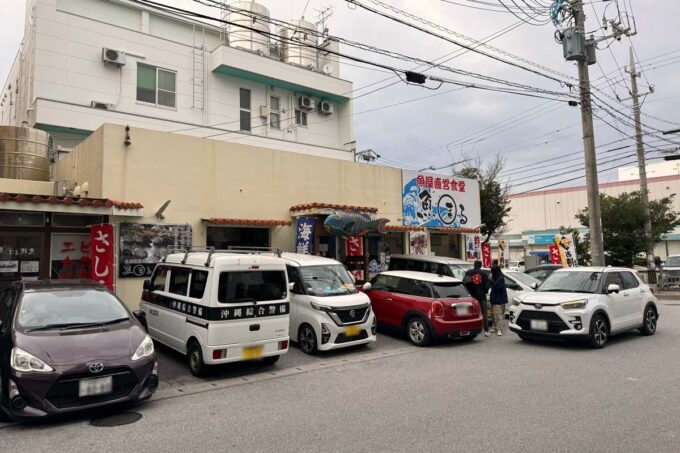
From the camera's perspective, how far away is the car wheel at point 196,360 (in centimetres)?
718

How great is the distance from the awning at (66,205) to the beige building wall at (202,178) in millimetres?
815

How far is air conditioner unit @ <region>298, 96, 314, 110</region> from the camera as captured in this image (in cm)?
2292

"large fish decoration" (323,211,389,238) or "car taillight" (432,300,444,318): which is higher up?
"large fish decoration" (323,211,389,238)

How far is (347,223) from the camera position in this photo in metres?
12.7

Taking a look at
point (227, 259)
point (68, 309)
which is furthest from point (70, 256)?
point (227, 259)

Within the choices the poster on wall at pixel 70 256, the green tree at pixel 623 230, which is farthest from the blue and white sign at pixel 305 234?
the green tree at pixel 623 230

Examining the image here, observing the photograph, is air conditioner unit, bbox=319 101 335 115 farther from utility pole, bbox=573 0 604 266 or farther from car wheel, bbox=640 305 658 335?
car wheel, bbox=640 305 658 335

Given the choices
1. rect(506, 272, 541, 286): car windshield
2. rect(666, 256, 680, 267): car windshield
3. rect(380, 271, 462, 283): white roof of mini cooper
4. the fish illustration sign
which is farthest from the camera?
rect(666, 256, 680, 267): car windshield

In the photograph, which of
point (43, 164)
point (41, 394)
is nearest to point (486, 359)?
point (41, 394)

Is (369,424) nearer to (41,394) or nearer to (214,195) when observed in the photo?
(41,394)

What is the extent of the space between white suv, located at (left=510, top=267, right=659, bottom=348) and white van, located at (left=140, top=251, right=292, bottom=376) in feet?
17.5

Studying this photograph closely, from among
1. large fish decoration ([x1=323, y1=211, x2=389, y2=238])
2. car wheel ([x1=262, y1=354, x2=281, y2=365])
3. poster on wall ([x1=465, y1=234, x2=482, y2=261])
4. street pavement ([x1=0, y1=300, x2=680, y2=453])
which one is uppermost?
large fish decoration ([x1=323, y1=211, x2=389, y2=238])

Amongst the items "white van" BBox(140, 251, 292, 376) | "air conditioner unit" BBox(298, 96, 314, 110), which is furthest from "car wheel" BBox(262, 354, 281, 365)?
"air conditioner unit" BBox(298, 96, 314, 110)

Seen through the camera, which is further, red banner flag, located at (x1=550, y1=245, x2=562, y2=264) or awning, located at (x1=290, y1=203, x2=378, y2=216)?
red banner flag, located at (x1=550, y1=245, x2=562, y2=264)
